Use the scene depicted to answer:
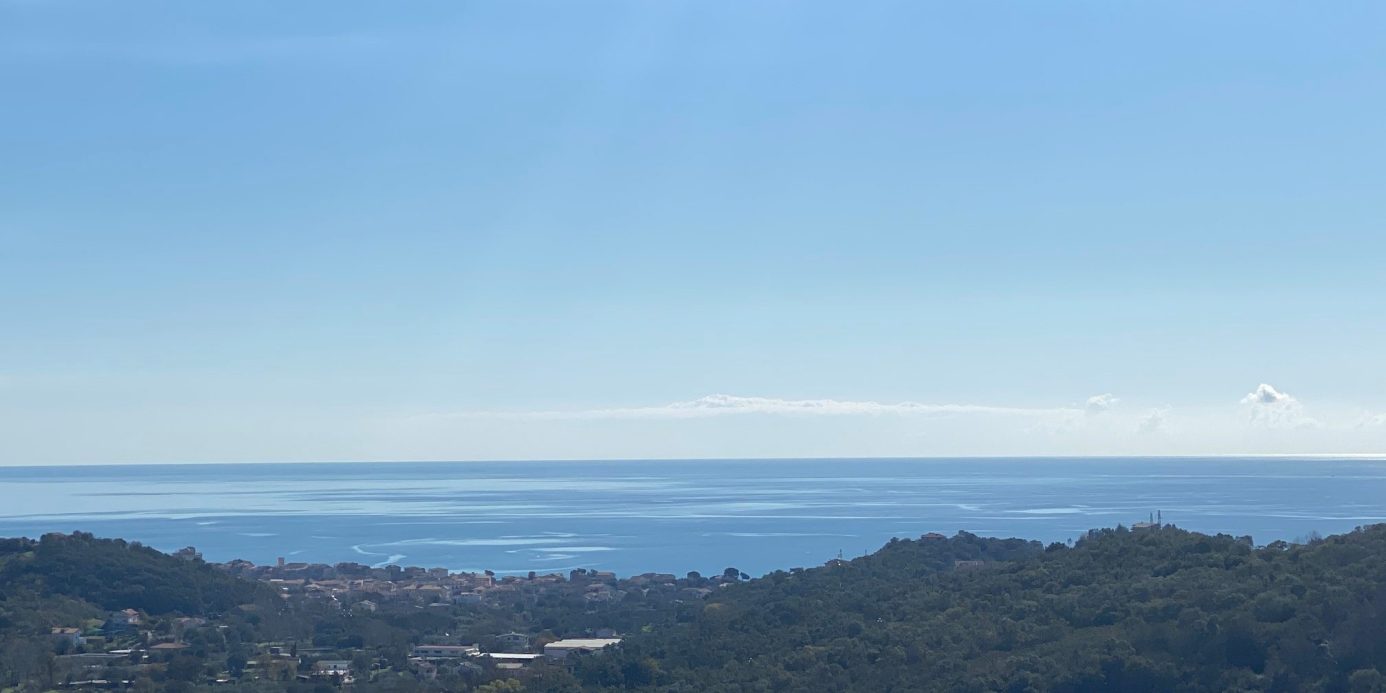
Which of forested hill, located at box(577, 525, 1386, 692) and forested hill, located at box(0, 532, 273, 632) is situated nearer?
forested hill, located at box(577, 525, 1386, 692)

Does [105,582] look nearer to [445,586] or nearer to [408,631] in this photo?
[408,631]

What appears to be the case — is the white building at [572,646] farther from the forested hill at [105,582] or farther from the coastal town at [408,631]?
the forested hill at [105,582]

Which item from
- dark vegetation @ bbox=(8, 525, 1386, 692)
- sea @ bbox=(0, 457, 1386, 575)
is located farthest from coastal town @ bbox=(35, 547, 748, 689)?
sea @ bbox=(0, 457, 1386, 575)

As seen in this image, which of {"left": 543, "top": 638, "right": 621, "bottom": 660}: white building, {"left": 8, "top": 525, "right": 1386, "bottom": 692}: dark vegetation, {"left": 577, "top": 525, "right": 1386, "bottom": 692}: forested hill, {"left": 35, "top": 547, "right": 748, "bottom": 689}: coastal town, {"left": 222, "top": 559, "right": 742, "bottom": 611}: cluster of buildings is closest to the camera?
{"left": 577, "top": 525, "right": 1386, "bottom": 692}: forested hill

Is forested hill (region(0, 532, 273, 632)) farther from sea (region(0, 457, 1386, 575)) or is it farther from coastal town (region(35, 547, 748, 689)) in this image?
sea (region(0, 457, 1386, 575))

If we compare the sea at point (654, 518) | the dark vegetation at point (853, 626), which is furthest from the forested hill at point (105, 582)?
the sea at point (654, 518)

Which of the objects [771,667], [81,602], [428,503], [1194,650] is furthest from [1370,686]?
[428,503]

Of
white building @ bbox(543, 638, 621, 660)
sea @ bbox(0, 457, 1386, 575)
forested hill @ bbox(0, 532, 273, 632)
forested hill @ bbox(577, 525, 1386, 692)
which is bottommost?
sea @ bbox(0, 457, 1386, 575)
